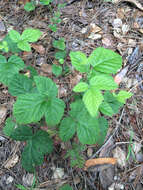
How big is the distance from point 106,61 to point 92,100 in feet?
A: 1.19

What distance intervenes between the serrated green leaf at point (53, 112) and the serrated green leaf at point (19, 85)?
0.32 m

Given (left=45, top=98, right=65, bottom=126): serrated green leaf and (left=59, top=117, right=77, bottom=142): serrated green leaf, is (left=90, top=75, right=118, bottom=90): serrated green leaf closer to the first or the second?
(left=45, top=98, right=65, bottom=126): serrated green leaf

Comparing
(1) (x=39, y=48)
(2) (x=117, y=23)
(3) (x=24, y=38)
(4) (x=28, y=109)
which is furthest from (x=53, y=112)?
(2) (x=117, y=23)

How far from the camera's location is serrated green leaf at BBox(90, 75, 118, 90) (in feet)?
3.56

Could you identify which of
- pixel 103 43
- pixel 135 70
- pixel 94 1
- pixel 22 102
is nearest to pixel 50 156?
pixel 22 102

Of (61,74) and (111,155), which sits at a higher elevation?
(61,74)

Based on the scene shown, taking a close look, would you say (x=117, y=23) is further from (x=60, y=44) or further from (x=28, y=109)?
(x=28, y=109)

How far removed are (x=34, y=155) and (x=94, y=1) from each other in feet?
7.35

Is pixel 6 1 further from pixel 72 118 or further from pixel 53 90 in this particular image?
pixel 72 118

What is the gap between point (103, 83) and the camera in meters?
1.11

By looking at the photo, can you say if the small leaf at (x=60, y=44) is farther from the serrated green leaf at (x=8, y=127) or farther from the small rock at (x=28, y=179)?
the small rock at (x=28, y=179)

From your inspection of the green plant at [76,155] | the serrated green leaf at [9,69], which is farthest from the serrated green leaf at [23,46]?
the green plant at [76,155]

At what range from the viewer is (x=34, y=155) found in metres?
1.45

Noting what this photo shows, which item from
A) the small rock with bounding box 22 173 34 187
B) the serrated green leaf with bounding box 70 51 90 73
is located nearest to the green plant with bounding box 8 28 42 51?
the serrated green leaf with bounding box 70 51 90 73
